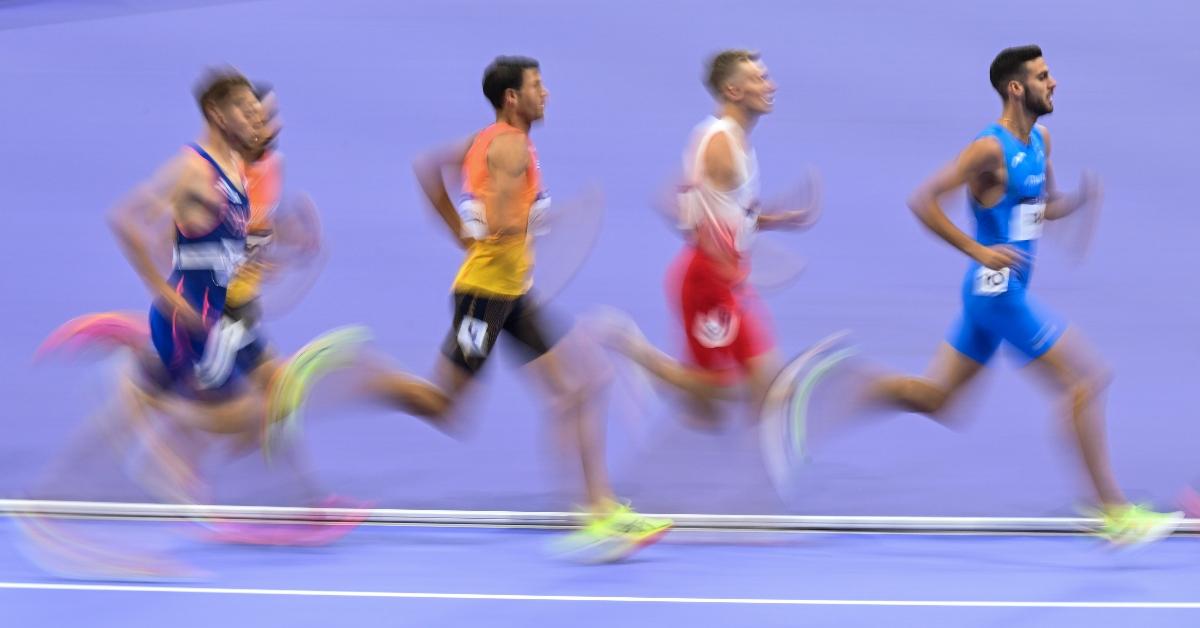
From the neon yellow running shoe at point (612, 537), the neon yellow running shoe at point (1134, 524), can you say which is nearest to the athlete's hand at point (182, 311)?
the neon yellow running shoe at point (612, 537)

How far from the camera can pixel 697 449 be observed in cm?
680

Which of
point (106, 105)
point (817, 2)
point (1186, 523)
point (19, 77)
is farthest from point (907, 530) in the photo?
point (19, 77)

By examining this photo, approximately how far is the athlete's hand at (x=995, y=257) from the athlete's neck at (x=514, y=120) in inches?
65.0

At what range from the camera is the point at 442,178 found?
614 centimetres

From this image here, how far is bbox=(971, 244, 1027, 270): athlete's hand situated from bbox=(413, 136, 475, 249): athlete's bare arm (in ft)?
6.08

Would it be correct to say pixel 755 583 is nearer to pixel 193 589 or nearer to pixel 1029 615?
pixel 1029 615

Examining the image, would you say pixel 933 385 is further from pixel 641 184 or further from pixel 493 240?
pixel 641 184

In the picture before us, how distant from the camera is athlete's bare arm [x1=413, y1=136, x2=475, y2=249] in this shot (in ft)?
20.0

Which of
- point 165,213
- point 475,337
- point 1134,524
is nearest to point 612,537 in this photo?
point 475,337

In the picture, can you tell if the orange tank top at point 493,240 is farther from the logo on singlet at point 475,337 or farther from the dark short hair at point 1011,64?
the dark short hair at point 1011,64

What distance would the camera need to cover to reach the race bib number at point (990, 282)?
19.0 ft

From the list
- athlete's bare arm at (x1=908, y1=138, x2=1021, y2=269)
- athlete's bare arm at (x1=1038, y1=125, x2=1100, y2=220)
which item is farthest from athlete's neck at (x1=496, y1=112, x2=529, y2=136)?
athlete's bare arm at (x1=1038, y1=125, x2=1100, y2=220)

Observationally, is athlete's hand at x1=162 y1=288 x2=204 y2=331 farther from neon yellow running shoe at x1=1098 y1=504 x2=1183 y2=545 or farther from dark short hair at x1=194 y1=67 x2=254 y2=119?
neon yellow running shoe at x1=1098 y1=504 x2=1183 y2=545

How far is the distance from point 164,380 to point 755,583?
2.21 m
